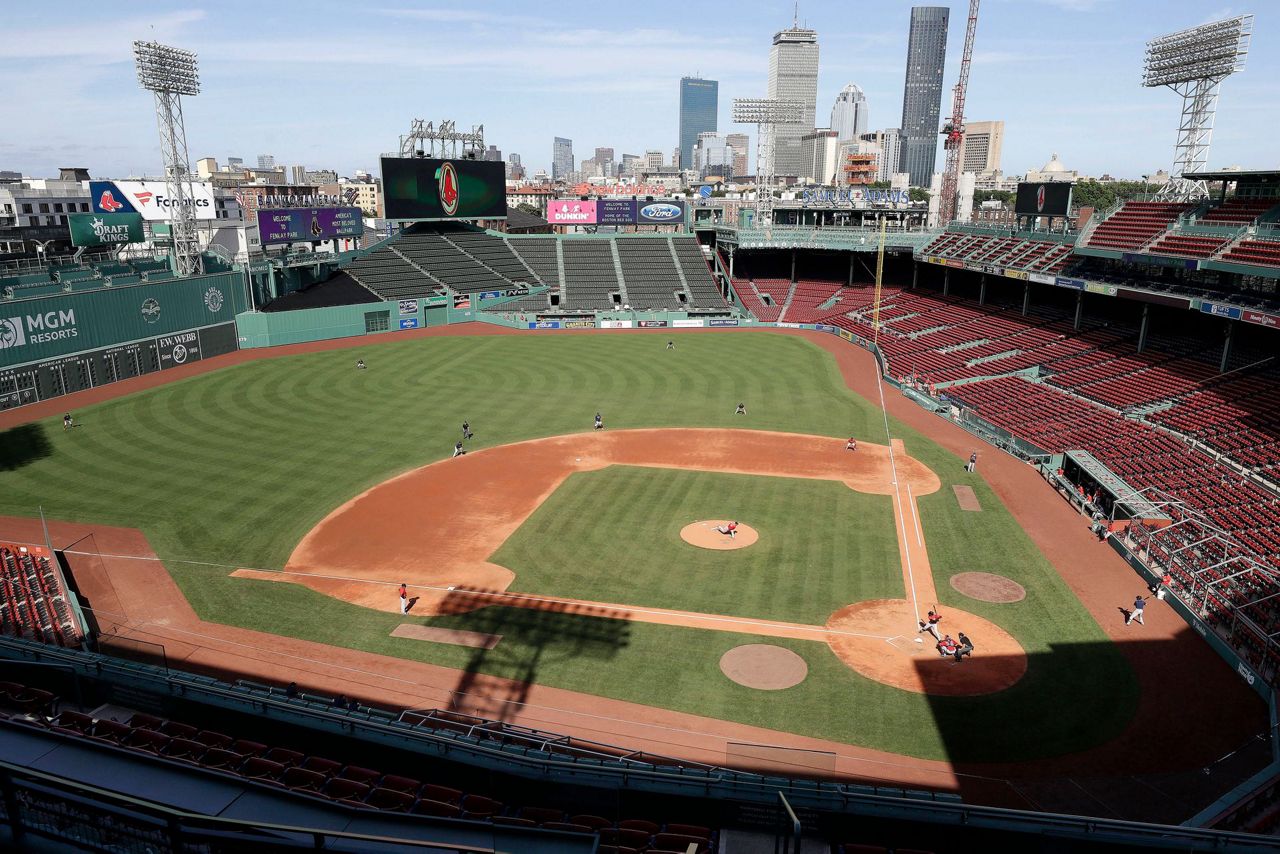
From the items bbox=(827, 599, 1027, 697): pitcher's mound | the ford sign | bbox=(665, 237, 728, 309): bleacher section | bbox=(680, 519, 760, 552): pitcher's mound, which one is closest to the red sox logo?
bbox=(665, 237, 728, 309): bleacher section

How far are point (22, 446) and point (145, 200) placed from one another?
32.4m

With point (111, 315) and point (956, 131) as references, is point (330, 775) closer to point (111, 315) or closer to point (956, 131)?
point (111, 315)

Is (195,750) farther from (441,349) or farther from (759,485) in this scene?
(441,349)

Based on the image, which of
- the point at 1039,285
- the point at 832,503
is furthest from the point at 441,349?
the point at 1039,285

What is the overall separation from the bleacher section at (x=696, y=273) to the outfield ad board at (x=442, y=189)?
16.1 metres

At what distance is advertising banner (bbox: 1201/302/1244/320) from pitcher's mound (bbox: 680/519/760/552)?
26808mm

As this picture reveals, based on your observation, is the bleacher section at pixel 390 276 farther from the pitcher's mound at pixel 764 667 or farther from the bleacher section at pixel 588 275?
the pitcher's mound at pixel 764 667

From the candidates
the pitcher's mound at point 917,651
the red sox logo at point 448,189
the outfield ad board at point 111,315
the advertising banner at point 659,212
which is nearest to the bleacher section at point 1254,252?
the pitcher's mound at point 917,651

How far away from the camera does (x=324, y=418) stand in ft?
150

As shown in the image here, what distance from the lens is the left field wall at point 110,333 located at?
152 ft

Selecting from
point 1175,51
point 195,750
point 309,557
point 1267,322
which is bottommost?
point 309,557

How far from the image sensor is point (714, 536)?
100 feet

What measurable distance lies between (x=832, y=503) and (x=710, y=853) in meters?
24.8

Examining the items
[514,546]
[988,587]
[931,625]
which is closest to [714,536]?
[514,546]
